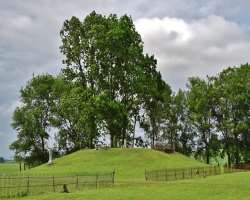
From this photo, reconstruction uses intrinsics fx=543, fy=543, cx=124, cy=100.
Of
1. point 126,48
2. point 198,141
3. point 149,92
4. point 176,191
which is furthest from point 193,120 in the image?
point 176,191

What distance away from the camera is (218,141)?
119875 mm

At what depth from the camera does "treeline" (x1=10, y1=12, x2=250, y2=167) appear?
348 feet

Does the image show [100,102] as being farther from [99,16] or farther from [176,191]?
[176,191]

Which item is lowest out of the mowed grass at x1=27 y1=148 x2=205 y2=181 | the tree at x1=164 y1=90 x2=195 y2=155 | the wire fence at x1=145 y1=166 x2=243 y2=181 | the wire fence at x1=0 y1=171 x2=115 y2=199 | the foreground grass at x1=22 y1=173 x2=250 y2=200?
the foreground grass at x1=22 y1=173 x2=250 y2=200

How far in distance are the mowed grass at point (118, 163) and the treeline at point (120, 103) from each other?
10.0 meters

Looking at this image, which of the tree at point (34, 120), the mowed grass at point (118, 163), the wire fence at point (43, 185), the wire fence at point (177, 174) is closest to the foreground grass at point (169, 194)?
the wire fence at point (43, 185)

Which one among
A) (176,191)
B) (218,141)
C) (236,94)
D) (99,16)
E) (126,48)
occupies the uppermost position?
(99,16)

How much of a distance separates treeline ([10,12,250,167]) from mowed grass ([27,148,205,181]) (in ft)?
32.9

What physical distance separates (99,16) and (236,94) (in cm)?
3330

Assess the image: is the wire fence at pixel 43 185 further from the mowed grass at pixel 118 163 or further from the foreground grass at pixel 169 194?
the mowed grass at pixel 118 163

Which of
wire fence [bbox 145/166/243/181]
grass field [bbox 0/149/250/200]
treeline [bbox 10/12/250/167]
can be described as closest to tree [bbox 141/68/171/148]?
treeline [bbox 10/12/250/167]

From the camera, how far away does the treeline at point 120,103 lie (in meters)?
106

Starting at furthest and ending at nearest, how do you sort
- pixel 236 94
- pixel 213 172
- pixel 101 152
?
pixel 236 94
pixel 101 152
pixel 213 172

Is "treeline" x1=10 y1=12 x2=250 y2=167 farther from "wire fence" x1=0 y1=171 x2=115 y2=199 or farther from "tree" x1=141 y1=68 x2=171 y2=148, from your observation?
"wire fence" x1=0 y1=171 x2=115 y2=199
